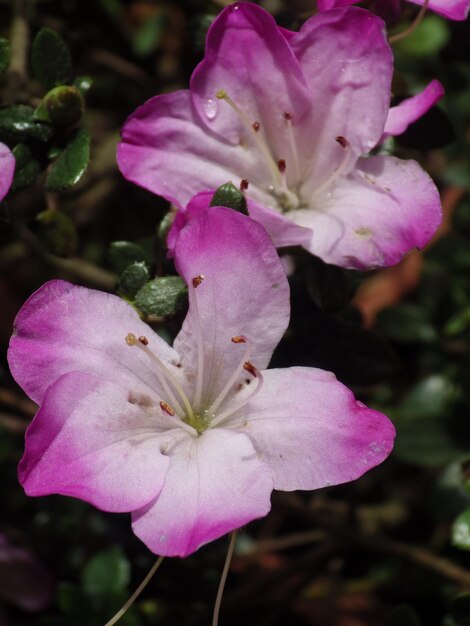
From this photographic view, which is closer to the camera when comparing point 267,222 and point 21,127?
point 267,222

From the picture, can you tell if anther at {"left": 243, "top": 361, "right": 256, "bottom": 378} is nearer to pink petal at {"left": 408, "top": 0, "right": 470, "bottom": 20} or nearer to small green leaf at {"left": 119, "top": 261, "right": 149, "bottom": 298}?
small green leaf at {"left": 119, "top": 261, "right": 149, "bottom": 298}

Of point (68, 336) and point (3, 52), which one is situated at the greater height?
point (3, 52)

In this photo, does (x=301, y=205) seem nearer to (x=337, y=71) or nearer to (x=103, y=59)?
(x=337, y=71)

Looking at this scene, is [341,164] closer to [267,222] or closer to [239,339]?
[267,222]

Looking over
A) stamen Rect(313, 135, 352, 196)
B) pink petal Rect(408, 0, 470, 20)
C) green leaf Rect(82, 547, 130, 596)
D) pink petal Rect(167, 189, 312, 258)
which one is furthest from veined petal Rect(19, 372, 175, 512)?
pink petal Rect(408, 0, 470, 20)

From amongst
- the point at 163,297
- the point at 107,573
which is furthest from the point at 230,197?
the point at 107,573

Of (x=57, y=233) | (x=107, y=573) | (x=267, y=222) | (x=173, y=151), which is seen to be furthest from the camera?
(x=107, y=573)

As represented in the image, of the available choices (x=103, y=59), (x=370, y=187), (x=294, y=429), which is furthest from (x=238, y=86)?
(x=103, y=59)

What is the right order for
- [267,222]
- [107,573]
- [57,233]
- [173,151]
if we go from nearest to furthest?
[267,222] < [173,151] < [57,233] < [107,573]
